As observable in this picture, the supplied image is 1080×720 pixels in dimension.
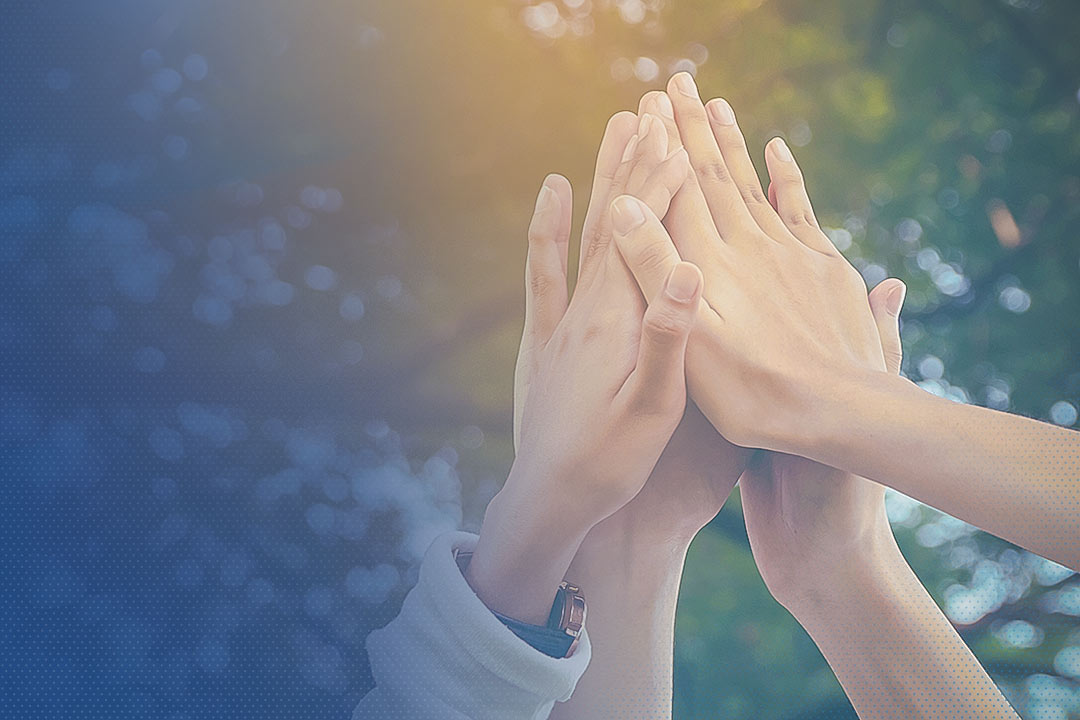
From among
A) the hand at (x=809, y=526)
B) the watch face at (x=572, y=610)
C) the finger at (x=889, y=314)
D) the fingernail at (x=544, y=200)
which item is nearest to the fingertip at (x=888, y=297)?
the finger at (x=889, y=314)

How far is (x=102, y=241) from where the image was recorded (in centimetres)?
127

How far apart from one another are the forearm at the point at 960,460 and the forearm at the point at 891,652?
148 mm

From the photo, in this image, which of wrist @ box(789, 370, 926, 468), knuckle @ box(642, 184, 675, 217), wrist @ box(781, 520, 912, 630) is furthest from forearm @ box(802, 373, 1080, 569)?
knuckle @ box(642, 184, 675, 217)

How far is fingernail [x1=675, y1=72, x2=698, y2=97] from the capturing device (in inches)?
54.4

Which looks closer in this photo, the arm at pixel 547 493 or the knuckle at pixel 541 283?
the arm at pixel 547 493

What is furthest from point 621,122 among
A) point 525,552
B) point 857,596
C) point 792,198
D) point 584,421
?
point 857,596

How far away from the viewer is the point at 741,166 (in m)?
1.35

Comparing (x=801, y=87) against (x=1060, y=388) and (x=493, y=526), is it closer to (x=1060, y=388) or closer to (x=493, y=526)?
(x=1060, y=388)

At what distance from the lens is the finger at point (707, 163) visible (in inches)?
51.6

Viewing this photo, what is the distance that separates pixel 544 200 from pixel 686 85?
28 centimetres

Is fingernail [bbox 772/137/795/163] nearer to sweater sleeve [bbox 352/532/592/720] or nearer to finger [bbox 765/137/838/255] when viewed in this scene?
finger [bbox 765/137/838/255]

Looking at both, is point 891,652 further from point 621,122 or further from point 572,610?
point 621,122

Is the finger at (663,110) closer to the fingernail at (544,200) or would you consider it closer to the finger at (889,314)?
the fingernail at (544,200)

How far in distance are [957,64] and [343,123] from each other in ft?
3.09
